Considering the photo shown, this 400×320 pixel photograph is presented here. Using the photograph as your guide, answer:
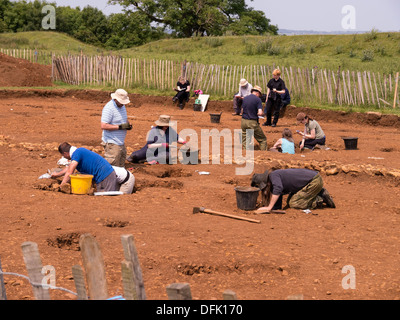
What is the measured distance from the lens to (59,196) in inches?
346

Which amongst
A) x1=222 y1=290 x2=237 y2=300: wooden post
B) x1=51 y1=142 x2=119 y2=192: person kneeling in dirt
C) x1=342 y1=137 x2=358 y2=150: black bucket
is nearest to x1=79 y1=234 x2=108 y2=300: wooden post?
x1=222 y1=290 x2=237 y2=300: wooden post

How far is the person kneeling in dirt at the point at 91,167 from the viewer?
9008 millimetres

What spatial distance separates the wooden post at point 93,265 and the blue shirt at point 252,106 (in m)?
9.87

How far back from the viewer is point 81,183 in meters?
8.96

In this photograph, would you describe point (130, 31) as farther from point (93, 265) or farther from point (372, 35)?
point (93, 265)

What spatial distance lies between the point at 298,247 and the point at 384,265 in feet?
3.34

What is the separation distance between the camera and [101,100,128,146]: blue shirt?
1009 centimetres

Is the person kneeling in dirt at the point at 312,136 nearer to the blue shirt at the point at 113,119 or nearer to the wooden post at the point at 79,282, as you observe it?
the blue shirt at the point at 113,119

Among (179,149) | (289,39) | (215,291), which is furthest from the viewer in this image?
(289,39)

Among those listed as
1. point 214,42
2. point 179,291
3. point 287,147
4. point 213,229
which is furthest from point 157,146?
point 214,42

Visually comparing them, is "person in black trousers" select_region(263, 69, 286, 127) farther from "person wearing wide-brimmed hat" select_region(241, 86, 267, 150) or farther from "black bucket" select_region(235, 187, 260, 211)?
"black bucket" select_region(235, 187, 260, 211)

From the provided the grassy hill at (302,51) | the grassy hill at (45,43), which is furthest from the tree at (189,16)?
the grassy hill at (302,51)

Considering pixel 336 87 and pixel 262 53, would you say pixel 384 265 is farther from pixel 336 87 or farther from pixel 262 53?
pixel 262 53
